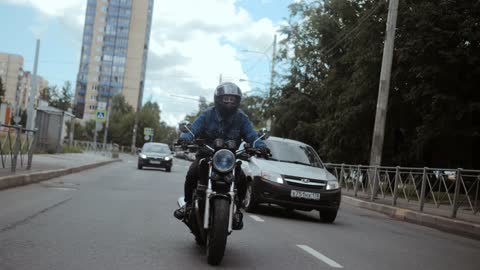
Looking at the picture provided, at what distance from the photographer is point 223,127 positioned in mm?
6395

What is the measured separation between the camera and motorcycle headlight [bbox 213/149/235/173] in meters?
5.59

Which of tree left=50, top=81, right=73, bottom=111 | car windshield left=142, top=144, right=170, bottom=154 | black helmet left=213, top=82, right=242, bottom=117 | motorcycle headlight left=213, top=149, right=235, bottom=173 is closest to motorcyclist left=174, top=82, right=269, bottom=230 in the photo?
black helmet left=213, top=82, right=242, bottom=117

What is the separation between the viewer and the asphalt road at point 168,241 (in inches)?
223

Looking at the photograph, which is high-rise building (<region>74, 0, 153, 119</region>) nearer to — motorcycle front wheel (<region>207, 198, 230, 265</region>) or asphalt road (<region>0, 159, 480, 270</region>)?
asphalt road (<region>0, 159, 480, 270</region>)

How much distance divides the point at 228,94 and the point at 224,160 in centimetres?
84

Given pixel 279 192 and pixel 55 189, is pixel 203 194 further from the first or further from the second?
pixel 55 189

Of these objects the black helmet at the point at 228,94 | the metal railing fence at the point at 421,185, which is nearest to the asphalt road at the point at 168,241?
the black helmet at the point at 228,94

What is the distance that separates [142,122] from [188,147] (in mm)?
102459

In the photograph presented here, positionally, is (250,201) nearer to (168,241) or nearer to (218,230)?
(168,241)

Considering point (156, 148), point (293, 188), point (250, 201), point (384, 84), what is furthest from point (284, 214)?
point (156, 148)

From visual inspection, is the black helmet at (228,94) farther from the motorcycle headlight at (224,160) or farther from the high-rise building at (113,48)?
the high-rise building at (113,48)

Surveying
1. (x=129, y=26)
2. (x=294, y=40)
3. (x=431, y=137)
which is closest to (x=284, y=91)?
(x=294, y=40)

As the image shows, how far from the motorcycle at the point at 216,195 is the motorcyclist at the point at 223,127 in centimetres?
26

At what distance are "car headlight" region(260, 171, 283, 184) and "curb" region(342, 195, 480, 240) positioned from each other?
416 cm
